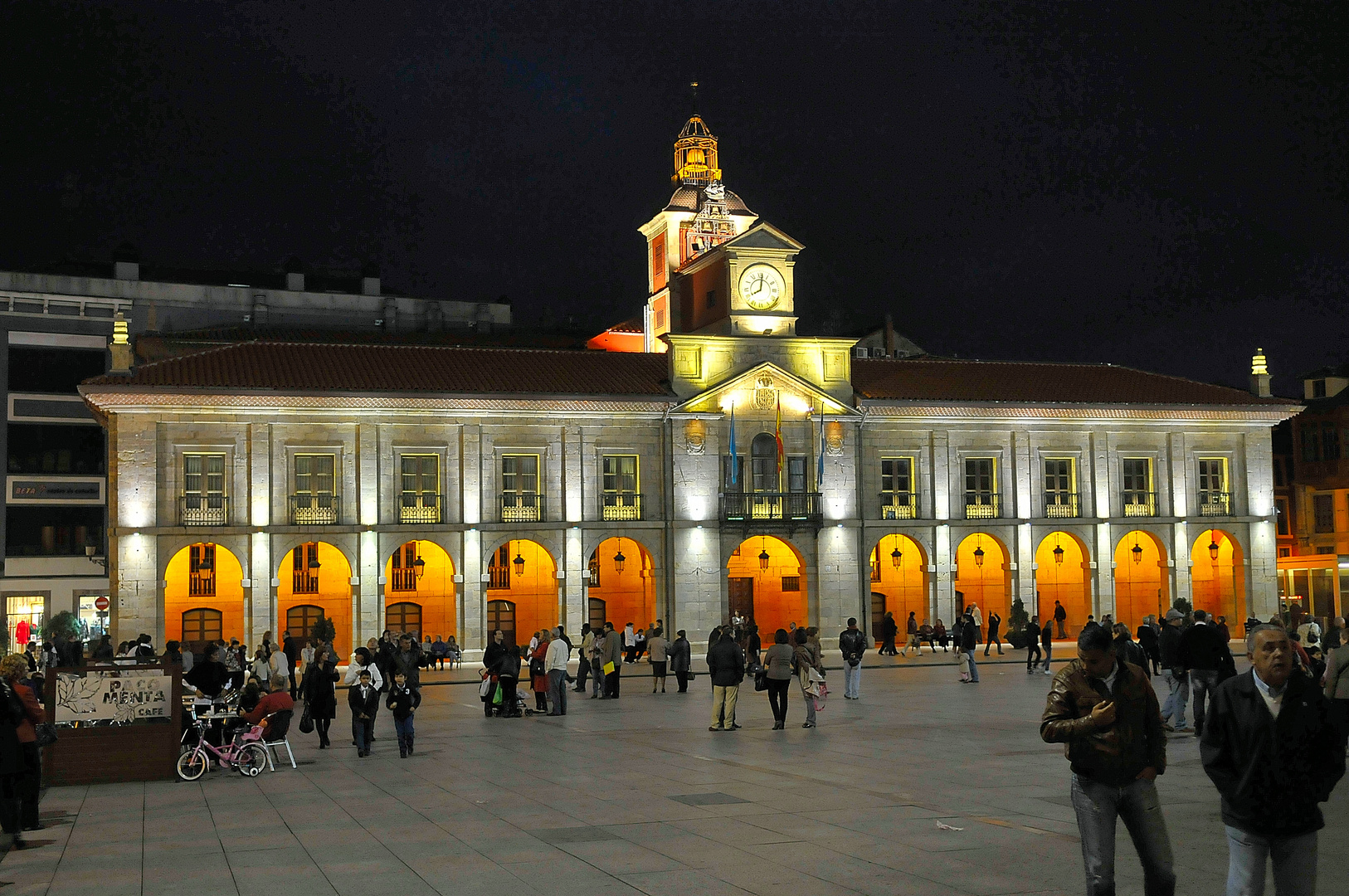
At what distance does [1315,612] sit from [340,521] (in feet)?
136

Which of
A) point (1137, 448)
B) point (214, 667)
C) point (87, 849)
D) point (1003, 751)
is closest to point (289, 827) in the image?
point (87, 849)

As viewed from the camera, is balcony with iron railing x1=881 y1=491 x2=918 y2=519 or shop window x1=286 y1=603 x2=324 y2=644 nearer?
shop window x1=286 y1=603 x2=324 y2=644

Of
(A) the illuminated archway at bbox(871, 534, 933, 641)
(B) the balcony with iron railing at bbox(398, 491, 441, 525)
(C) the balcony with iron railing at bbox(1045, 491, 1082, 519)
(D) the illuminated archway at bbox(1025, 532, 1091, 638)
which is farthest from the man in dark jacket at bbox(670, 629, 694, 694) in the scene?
(D) the illuminated archway at bbox(1025, 532, 1091, 638)

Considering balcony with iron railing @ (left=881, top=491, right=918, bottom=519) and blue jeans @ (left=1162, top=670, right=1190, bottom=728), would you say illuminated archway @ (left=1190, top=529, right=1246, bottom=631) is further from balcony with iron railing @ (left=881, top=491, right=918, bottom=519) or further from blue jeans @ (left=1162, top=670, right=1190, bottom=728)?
blue jeans @ (left=1162, top=670, right=1190, bottom=728)

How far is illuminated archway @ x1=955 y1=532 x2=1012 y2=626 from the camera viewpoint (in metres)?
53.6

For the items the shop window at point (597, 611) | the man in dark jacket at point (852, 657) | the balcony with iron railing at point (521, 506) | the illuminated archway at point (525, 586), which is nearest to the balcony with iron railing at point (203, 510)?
the balcony with iron railing at point (521, 506)

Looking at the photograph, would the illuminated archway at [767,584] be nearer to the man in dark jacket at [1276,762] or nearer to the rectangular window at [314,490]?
the rectangular window at [314,490]

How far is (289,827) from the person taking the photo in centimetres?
1303

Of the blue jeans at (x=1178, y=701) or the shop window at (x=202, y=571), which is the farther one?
the shop window at (x=202, y=571)

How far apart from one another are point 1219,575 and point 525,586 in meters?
26.8

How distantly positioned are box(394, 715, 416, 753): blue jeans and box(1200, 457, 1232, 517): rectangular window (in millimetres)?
42207

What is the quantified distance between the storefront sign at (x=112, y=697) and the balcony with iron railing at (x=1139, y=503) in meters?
43.0

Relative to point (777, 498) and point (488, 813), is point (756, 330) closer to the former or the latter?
point (777, 498)

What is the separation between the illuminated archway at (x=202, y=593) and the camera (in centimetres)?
4422
